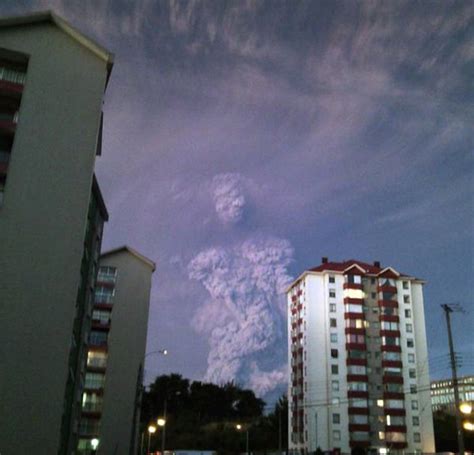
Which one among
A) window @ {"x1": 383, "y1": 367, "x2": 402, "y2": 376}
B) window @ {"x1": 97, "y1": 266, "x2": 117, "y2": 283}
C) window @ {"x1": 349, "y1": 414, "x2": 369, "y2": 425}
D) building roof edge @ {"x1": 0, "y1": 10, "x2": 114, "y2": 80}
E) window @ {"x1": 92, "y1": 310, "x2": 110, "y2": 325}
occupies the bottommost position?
window @ {"x1": 349, "y1": 414, "x2": 369, "y2": 425}

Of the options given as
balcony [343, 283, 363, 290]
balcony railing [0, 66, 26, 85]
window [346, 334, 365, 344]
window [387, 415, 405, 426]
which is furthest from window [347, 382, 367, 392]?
balcony railing [0, 66, 26, 85]

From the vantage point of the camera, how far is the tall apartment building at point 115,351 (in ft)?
229

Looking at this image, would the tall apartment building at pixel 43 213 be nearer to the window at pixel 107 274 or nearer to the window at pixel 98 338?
the window at pixel 98 338

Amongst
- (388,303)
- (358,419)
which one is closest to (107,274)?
(358,419)

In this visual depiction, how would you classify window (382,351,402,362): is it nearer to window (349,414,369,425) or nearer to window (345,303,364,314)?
window (345,303,364,314)

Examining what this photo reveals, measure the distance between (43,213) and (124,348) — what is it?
4073cm

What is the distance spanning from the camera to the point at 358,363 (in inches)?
4001

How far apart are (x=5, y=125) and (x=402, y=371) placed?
8625 centimetres

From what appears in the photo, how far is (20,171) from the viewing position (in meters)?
38.5

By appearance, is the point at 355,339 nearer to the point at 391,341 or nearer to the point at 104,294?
the point at 391,341

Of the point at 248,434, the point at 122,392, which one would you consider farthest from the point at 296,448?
the point at 122,392

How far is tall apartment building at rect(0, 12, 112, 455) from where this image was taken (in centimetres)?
3484

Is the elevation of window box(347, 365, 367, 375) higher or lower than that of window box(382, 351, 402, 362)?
lower

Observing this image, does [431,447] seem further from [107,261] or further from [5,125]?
[5,125]
